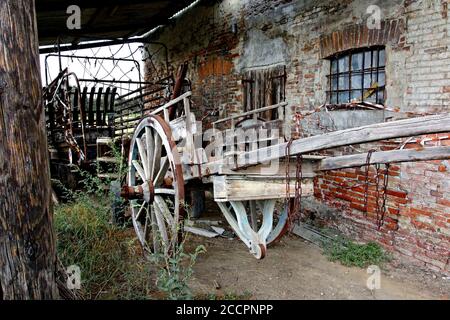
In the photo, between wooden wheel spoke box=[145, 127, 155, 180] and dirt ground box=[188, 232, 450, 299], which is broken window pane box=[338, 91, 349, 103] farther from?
wooden wheel spoke box=[145, 127, 155, 180]

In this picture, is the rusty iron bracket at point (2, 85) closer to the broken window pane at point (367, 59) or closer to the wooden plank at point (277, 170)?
the wooden plank at point (277, 170)

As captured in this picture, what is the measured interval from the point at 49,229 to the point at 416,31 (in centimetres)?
400

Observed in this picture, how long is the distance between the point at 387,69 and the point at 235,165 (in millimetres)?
2403

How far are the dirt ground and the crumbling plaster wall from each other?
37 centimetres

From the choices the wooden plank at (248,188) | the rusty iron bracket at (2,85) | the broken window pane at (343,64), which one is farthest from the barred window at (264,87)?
the rusty iron bracket at (2,85)

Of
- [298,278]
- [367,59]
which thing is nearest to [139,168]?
[298,278]

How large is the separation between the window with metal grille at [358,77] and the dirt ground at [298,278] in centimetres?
204

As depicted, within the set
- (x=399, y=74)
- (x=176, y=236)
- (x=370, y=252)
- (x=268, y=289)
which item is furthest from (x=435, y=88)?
(x=176, y=236)

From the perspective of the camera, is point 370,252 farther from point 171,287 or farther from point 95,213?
point 95,213

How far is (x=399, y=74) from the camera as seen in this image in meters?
4.18

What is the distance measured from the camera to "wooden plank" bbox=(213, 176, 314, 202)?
10.6ft

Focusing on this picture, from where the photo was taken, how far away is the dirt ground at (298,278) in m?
3.56

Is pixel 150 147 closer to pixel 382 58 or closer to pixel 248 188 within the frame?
pixel 248 188

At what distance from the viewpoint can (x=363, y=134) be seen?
7.68 ft
